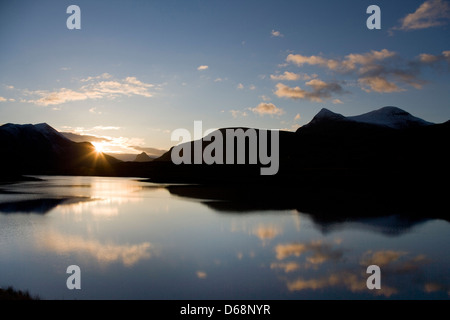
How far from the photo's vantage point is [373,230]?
1179 inches

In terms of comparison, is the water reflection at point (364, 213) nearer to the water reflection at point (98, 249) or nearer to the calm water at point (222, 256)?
the calm water at point (222, 256)

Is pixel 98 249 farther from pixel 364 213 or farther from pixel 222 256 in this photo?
pixel 364 213

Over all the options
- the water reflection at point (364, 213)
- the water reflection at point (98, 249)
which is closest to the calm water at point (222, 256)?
the water reflection at point (98, 249)

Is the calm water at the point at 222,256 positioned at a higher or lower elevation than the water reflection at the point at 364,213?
lower

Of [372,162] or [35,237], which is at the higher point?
[372,162]

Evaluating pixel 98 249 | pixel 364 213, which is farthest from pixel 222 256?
pixel 364 213

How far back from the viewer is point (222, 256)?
A: 2112 cm

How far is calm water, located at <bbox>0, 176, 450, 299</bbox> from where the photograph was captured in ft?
50.3

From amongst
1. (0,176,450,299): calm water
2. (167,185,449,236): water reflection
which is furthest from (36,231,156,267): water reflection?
(167,185,449,236): water reflection

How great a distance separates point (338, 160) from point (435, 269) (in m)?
170

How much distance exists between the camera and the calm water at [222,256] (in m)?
15.3
